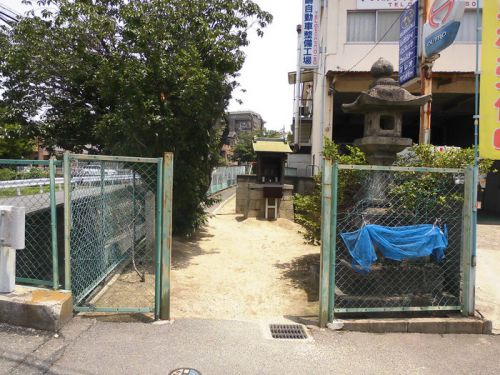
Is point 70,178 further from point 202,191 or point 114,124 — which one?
point 202,191

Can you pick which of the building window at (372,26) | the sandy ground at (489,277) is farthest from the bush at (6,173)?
the building window at (372,26)

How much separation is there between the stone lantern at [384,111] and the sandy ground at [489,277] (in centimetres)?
212

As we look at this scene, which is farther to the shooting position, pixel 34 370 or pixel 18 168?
pixel 18 168

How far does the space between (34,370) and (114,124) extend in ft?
15.3

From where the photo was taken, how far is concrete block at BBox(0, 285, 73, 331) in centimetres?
341

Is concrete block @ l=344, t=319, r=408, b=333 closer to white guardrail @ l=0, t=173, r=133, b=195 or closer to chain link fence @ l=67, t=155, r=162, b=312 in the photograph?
chain link fence @ l=67, t=155, r=162, b=312

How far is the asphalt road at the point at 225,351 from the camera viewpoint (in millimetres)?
2994

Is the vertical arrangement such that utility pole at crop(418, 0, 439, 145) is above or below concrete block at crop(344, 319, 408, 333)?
above

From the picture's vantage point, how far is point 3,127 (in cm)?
759

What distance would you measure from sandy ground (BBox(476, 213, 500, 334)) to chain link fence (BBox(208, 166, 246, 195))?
10.5 m

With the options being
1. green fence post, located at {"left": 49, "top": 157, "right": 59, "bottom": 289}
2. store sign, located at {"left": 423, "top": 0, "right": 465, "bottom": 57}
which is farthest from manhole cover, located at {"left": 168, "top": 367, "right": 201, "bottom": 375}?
store sign, located at {"left": 423, "top": 0, "right": 465, "bottom": 57}

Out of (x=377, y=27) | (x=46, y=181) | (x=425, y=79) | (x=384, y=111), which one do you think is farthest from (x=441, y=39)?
(x=377, y=27)

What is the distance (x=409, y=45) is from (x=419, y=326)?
17.9 ft


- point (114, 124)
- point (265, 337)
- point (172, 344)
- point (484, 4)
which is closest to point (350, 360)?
point (265, 337)
